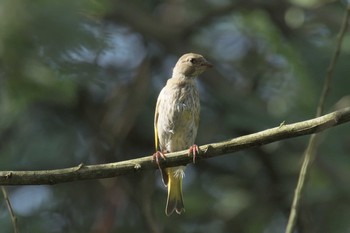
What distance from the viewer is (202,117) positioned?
25.5 ft

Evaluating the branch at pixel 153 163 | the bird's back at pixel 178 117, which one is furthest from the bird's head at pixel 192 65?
the branch at pixel 153 163

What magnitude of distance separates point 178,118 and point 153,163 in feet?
6.48

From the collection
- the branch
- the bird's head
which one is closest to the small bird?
the bird's head

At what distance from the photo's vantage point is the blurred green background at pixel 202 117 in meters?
6.42

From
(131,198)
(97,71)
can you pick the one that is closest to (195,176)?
(131,198)

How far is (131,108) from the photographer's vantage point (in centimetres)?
714

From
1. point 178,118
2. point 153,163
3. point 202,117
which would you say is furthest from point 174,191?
point 153,163

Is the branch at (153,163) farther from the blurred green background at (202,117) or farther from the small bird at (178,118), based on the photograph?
the small bird at (178,118)

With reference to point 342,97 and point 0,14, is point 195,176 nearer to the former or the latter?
point 342,97

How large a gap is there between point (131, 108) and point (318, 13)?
1867mm

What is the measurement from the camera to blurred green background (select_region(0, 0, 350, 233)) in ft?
21.1

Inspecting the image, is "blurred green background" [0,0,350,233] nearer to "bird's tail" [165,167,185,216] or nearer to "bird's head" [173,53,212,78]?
"bird's tail" [165,167,185,216]

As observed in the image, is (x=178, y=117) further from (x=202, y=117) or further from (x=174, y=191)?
(x=202, y=117)

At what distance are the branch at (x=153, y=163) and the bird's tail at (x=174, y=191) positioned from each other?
2.11 meters
